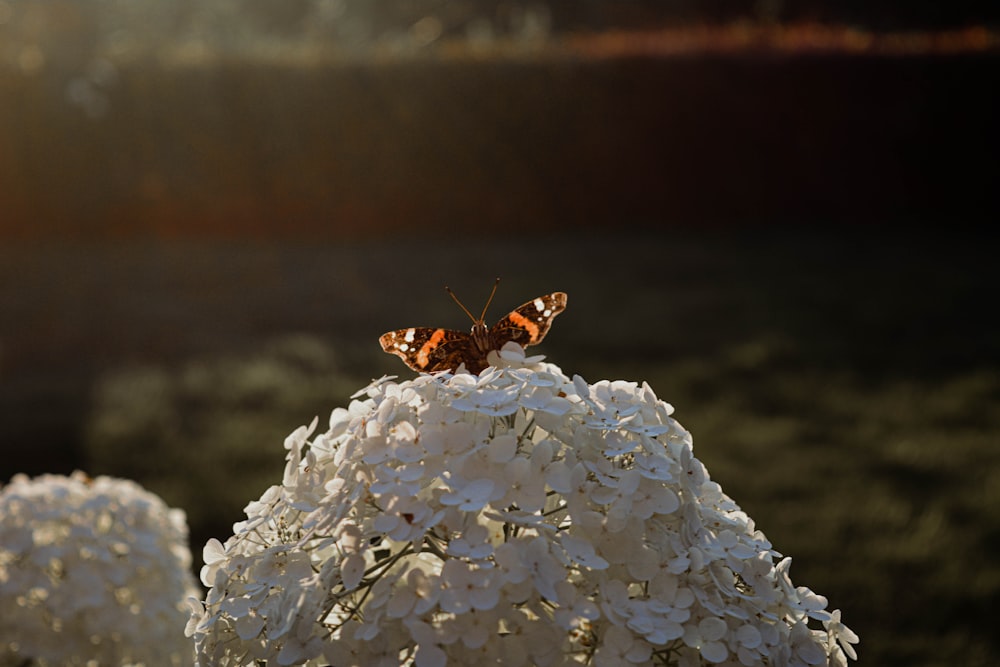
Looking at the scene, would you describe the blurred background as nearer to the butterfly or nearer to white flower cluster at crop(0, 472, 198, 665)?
white flower cluster at crop(0, 472, 198, 665)

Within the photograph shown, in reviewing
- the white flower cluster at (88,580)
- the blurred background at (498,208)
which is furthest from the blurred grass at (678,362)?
the white flower cluster at (88,580)

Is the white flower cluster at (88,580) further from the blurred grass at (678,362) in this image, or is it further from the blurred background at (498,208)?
the blurred background at (498,208)

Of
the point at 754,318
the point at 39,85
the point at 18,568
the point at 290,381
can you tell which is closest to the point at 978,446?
the point at 754,318

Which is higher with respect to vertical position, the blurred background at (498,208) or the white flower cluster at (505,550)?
the blurred background at (498,208)

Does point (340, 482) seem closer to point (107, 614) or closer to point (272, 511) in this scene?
point (272, 511)

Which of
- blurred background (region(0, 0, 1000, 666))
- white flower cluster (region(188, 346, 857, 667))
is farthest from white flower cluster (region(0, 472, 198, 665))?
blurred background (region(0, 0, 1000, 666))

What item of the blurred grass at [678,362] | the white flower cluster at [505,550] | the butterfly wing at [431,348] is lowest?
the white flower cluster at [505,550]
